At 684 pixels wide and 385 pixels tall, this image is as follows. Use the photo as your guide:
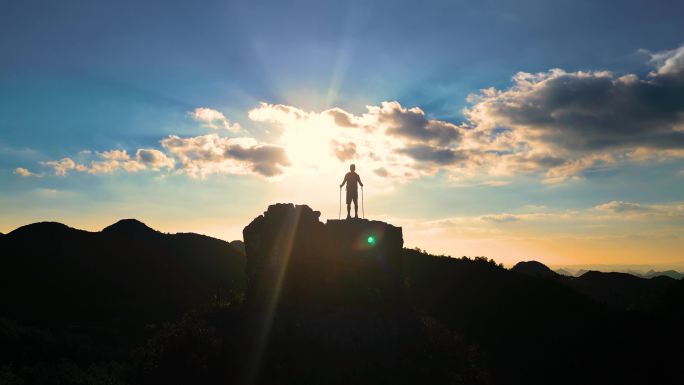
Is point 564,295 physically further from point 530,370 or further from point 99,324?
point 99,324

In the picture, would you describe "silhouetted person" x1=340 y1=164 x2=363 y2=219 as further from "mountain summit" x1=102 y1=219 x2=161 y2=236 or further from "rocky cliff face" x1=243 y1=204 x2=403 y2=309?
"mountain summit" x1=102 y1=219 x2=161 y2=236

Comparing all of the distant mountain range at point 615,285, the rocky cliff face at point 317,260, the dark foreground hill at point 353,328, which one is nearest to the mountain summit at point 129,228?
the dark foreground hill at point 353,328

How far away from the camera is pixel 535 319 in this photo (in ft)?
94.1

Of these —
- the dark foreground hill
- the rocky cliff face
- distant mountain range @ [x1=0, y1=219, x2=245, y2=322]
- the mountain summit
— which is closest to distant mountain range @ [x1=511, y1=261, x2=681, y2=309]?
the dark foreground hill

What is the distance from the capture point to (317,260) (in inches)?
959

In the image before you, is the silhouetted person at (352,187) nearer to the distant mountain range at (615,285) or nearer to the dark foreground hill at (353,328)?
the dark foreground hill at (353,328)

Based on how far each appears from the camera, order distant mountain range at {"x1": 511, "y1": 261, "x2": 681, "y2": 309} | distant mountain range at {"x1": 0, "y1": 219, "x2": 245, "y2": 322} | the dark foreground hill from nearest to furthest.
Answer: the dark foreground hill, distant mountain range at {"x1": 0, "y1": 219, "x2": 245, "y2": 322}, distant mountain range at {"x1": 511, "y1": 261, "x2": 681, "y2": 309}

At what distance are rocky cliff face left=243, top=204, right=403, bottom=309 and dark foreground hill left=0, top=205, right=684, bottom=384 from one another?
63 mm

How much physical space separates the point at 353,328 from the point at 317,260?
545 cm

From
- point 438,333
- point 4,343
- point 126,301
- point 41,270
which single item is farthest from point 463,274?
point 41,270

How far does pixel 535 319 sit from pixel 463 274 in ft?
26.1

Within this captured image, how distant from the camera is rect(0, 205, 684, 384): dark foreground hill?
1712 cm

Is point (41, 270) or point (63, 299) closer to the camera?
point (63, 299)

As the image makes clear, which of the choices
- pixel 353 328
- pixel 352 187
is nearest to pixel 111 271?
pixel 352 187
